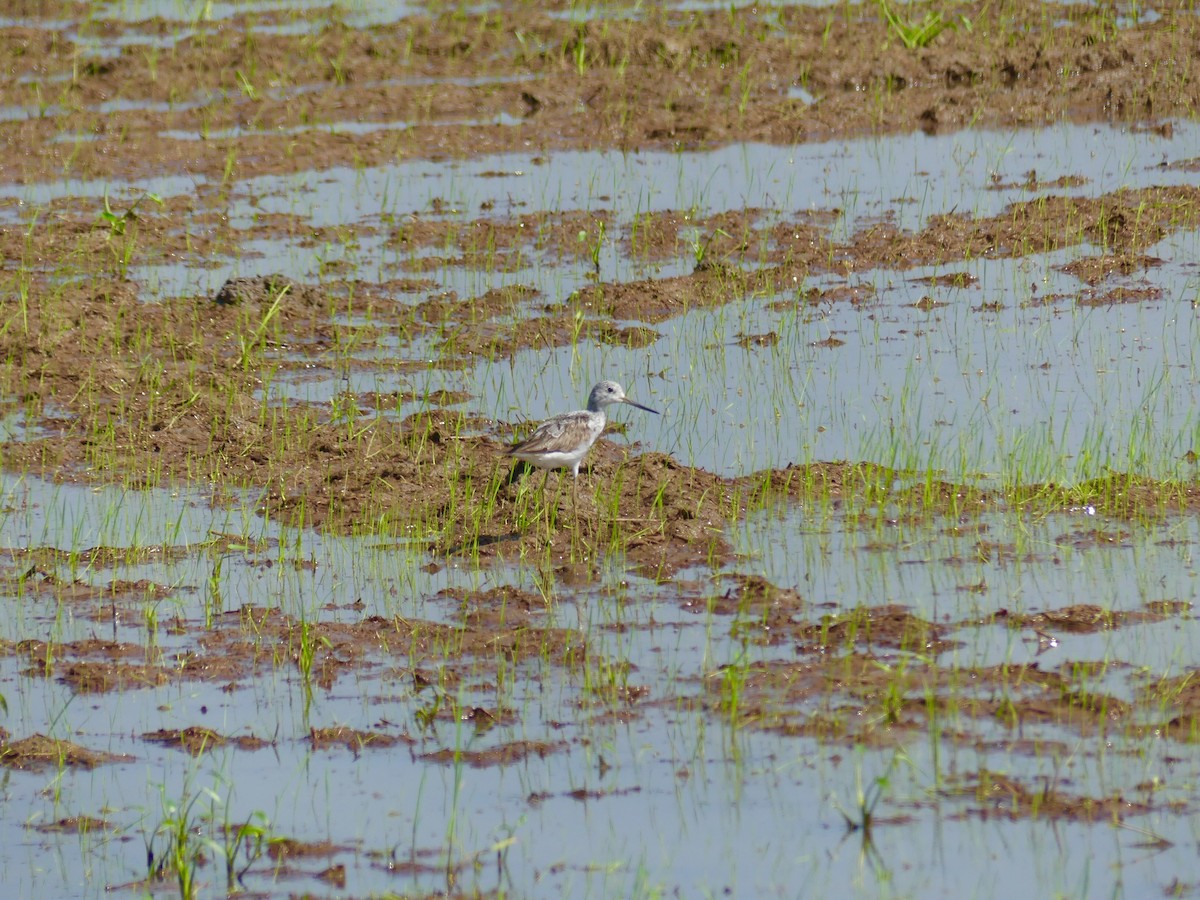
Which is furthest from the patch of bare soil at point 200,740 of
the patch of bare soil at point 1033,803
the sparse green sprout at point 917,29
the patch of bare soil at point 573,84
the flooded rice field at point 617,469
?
the sparse green sprout at point 917,29

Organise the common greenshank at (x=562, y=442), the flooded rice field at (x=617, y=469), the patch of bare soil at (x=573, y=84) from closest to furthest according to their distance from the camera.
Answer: the flooded rice field at (x=617, y=469)
the common greenshank at (x=562, y=442)
the patch of bare soil at (x=573, y=84)

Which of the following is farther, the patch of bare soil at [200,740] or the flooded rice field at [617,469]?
the patch of bare soil at [200,740]

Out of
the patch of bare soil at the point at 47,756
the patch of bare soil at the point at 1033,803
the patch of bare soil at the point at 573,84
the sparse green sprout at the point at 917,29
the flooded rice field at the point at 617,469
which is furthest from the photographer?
the sparse green sprout at the point at 917,29

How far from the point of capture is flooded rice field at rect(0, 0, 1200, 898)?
6.44 meters

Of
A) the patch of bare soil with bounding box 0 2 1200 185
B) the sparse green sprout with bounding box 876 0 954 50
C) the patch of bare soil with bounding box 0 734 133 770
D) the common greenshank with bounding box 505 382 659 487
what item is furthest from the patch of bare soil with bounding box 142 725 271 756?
the sparse green sprout with bounding box 876 0 954 50

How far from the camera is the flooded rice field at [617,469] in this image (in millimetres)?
6441

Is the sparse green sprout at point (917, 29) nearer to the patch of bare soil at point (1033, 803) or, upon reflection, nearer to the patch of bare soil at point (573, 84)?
the patch of bare soil at point (573, 84)

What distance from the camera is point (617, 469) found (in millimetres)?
9828

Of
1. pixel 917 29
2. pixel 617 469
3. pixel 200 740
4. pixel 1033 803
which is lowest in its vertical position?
pixel 1033 803

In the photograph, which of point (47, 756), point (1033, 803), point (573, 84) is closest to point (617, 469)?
point (47, 756)

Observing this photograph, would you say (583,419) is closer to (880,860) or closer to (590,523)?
(590,523)

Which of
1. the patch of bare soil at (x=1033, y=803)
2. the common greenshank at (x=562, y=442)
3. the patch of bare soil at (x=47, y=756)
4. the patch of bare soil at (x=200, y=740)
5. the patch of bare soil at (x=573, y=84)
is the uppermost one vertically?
the patch of bare soil at (x=573, y=84)

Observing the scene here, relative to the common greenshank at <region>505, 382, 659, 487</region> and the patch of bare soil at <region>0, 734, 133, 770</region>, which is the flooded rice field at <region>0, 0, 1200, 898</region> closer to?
the patch of bare soil at <region>0, 734, 133, 770</region>

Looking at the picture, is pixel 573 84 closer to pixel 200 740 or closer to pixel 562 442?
pixel 562 442
